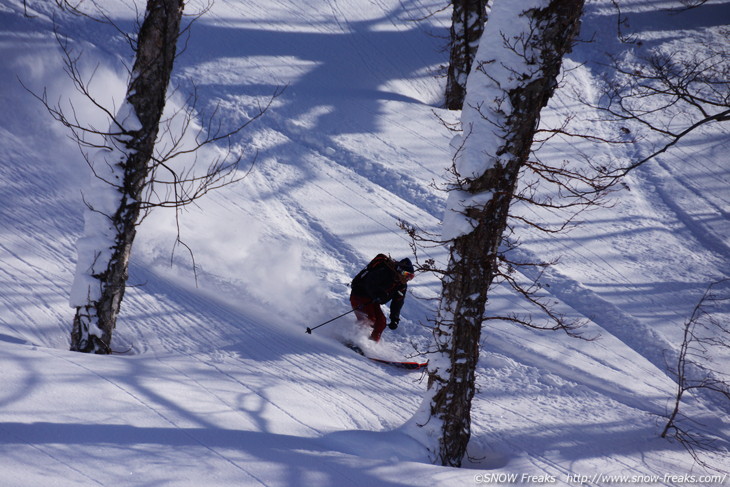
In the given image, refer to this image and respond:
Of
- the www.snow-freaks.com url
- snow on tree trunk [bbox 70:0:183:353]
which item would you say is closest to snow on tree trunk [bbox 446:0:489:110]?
snow on tree trunk [bbox 70:0:183:353]

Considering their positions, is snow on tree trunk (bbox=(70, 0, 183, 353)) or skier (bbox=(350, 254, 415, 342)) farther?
skier (bbox=(350, 254, 415, 342))

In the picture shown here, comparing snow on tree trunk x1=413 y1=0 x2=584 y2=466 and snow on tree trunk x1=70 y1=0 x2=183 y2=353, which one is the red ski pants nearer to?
snow on tree trunk x1=413 y1=0 x2=584 y2=466

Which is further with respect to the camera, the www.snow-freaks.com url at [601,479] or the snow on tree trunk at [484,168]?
the www.snow-freaks.com url at [601,479]

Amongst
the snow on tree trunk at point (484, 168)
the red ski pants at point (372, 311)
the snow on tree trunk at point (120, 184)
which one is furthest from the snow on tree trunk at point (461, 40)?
the snow on tree trunk at point (120, 184)

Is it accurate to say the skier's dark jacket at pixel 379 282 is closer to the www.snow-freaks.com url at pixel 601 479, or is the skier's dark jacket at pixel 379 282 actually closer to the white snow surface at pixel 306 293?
the white snow surface at pixel 306 293

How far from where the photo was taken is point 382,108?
12789 mm

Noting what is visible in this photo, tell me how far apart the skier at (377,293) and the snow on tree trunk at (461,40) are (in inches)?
170

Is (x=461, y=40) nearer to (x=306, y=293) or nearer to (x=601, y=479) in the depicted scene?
(x=306, y=293)

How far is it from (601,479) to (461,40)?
29.9 feet

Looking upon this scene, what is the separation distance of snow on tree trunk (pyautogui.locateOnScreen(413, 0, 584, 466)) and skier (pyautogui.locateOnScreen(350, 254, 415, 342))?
84.6 inches

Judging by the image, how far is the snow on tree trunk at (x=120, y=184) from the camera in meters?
4.91

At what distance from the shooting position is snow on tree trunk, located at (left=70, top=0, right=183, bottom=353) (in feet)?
16.1

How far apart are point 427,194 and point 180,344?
5.86m

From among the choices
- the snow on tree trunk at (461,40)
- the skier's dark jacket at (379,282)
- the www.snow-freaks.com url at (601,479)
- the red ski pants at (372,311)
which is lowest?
the www.snow-freaks.com url at (601,479)
